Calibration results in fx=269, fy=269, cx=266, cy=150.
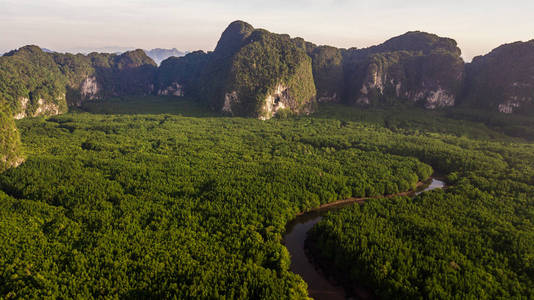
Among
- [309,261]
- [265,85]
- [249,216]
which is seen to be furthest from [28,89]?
[309,261]

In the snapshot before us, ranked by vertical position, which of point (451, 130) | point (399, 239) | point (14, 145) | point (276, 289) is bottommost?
point (276, 289)

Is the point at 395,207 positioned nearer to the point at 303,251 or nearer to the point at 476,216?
the point at 476,216

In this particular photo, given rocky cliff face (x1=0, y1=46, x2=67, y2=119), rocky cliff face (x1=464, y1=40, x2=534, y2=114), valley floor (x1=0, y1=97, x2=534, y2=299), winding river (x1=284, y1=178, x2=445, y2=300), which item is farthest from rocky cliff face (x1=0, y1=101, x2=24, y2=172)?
rocky cliff face (x1=464, y1=40, x2=534, y2=114)

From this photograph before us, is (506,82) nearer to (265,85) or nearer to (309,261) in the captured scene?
(265,85)

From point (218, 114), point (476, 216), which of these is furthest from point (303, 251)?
point (218, 114)

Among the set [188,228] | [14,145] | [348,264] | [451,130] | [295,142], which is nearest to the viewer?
[348,264]

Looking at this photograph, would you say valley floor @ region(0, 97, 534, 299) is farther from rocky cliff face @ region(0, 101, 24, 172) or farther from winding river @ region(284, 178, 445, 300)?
rocky cliff face @ region(0, 101, 24, 172)
